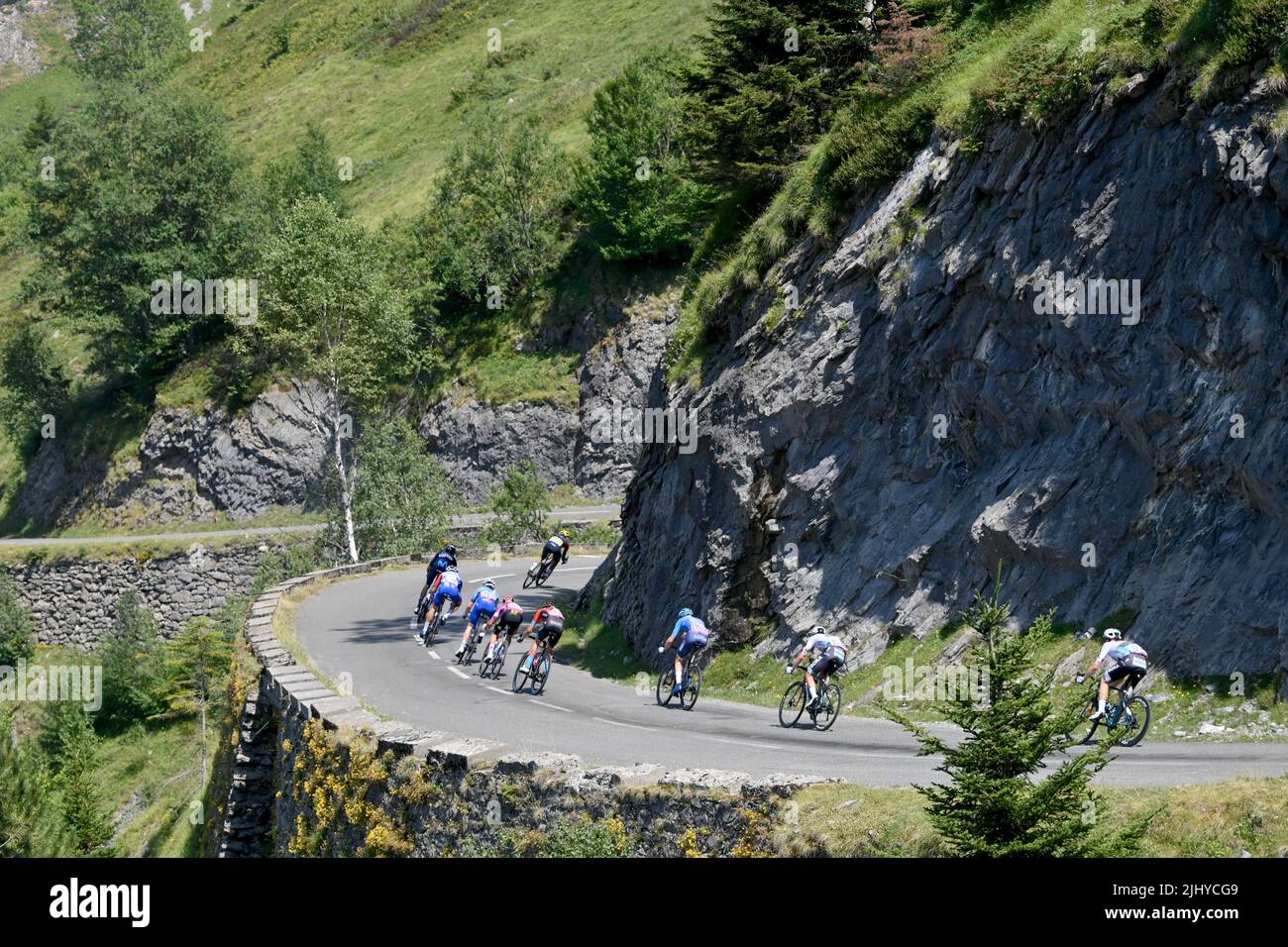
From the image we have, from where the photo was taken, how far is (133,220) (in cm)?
5981

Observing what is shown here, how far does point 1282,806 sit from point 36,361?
64.7m

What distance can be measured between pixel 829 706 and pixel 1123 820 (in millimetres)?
7860

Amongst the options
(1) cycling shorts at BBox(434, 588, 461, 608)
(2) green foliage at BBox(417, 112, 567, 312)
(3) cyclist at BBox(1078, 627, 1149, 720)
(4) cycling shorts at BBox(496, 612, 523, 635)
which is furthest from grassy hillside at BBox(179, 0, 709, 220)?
(3) cyclist at BBox(1078, 627, 1149, 720)

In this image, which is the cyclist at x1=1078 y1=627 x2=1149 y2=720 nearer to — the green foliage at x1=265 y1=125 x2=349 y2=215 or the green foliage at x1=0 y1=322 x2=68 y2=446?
the green foliage at x1=265 y1=125 x2=349 y2=215

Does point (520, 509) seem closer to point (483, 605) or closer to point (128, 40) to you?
point (483, 605)

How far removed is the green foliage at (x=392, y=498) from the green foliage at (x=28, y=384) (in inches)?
1055

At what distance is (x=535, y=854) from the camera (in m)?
12.6

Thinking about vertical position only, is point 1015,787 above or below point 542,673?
above

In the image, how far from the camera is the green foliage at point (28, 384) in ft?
203

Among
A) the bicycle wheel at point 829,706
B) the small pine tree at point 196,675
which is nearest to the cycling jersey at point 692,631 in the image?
the bicycle wheel at point 829,706

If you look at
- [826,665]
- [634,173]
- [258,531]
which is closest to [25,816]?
[826,665]

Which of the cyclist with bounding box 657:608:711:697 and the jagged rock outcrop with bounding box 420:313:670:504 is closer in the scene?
the cyclist with bounding box 657:608:711:697

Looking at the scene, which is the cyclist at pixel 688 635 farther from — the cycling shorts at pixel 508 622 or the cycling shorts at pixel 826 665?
the cycling shorts at pixel 508 622

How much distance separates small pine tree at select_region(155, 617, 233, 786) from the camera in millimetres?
38938
